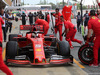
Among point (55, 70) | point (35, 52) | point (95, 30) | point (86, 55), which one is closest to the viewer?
point (55, 70)

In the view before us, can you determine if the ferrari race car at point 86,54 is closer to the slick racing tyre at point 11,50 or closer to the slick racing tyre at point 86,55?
the slick racing tyre at point 86,55

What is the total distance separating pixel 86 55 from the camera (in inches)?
328

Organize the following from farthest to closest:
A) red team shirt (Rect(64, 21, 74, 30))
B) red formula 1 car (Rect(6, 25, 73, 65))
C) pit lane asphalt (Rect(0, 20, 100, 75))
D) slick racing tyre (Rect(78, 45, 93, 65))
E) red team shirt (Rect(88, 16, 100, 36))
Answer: red team shirt (Rect(64, 21, 74, 30)) < slick racing tyre (Rect(78, 45, 93, 65)) < red team shirt (Rect(88, 16, 100, 36)) < red formula 1 car (Rect(6, 25, 73, 65)) < pit lane asphalt (Rect(0, 20, 100, 75))

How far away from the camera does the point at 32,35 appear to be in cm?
898

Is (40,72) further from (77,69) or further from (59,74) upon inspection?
(77,69)

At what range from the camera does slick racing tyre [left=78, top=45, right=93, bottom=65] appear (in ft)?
27.1

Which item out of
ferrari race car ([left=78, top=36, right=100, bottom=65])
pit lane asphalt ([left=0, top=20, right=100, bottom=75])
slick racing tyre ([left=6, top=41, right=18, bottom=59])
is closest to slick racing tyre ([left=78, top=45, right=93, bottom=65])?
ferrari race car ([left=78, top=36, right=100, bottom=65])

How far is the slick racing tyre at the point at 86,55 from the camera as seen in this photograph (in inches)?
325

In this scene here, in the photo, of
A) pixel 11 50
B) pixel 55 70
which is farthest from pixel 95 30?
pixel 11 50

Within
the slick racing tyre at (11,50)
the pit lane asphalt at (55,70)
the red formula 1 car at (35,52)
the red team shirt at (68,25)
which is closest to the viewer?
the pit lane asphalt at (55,70)

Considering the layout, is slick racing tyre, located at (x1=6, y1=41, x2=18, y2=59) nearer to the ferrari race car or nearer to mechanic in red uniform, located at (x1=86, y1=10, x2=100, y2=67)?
the ferrari race car

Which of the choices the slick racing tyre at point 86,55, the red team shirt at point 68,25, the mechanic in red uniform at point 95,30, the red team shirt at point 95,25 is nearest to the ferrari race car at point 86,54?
the slick racing tyre at point 86,55

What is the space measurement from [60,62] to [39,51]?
0.67 meters

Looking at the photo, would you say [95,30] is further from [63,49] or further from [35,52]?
[35,52]
